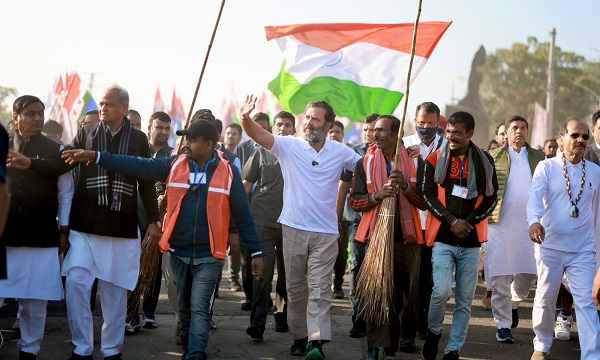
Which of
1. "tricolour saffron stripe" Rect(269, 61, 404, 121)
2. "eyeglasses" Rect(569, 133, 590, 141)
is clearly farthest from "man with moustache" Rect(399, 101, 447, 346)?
"tricolour saffron stripe" Rect(269, 61, 404, 121)

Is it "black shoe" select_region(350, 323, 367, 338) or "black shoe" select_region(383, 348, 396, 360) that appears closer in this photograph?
"black shoe" select_region(383, 348, 396, 360)

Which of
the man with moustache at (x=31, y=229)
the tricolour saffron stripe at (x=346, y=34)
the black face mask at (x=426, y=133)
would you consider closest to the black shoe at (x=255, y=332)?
the man with moustache at (x=31, y=229)

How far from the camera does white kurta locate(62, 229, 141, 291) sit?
6.83m

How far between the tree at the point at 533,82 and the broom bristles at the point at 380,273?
58447mm

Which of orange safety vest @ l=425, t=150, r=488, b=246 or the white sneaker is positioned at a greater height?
orange safety vest @ l=425, t=150, r=488, b=246

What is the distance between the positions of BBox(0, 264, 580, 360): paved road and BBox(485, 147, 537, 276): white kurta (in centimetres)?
76

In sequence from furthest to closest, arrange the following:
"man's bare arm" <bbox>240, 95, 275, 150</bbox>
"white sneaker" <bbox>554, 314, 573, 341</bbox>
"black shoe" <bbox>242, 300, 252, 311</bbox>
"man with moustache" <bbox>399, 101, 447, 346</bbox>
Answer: "black shoe" <bbox>242, 300, 252, 311</bbox>
"white sneaker" <bbox>554, 314, 573, 341</bbox>
"man with moustache" <bbox>399, 101, 447, 346</bbox>
"man's bare arm" <bbox>240, 95, 275, 150</bbox>

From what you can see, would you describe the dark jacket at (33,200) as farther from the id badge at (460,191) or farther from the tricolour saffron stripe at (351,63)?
the tricolour saffron stripe at (351,63)

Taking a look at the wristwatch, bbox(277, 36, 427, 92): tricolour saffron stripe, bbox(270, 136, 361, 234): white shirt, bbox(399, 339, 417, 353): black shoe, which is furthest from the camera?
bbox(277, 36, 427, 92): tricolour saffron stripe

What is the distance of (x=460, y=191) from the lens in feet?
24.5

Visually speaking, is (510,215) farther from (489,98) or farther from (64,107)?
(489,98)

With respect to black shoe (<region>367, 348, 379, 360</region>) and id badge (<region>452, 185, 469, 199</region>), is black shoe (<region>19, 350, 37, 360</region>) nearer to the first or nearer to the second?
black shoe (<region>367, 348, 379, 360</region>)

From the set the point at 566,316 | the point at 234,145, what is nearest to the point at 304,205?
the point at 566,316

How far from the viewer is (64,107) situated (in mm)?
22875
